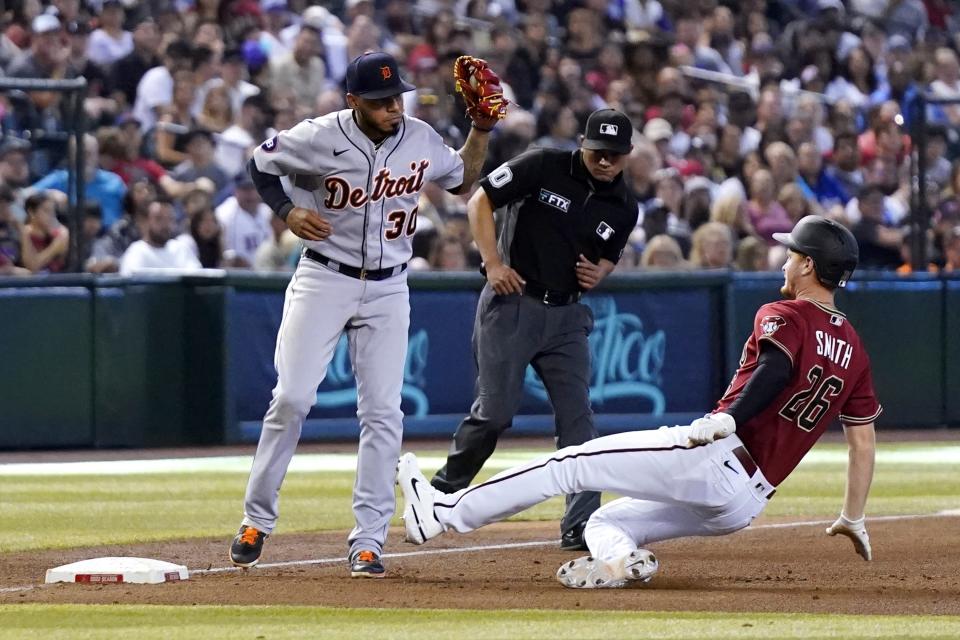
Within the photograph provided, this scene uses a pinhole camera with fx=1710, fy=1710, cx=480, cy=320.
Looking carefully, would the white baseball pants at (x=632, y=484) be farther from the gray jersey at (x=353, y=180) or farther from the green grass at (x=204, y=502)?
the green grass at (x=204, y=502)

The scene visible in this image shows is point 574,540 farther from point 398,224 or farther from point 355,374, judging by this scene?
point 398,224

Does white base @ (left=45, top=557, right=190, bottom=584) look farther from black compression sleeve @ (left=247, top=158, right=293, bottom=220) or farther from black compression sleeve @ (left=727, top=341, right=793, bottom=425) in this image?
black compression sleeve @ (left=727, top=341, right=793, bottom=425)

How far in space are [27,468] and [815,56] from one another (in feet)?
38.7

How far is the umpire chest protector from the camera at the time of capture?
7609 millimetres

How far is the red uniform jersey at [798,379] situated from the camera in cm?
596

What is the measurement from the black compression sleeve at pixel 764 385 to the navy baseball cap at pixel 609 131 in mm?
1727

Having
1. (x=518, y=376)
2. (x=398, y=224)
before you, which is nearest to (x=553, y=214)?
(x=518, y=376)

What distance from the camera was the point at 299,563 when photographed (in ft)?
23.2

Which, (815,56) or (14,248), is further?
(815,56)

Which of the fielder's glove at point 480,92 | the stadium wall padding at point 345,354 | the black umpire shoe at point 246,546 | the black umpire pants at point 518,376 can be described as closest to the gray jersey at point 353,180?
the fielder's glove at point 480,92

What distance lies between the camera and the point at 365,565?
649 centimetres

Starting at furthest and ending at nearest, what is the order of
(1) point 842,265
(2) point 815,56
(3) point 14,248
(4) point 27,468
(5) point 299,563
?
(2) point 815,56 → (3) point 14,248 → (4) point 27,468 → (5) point 299,563 → (1) point 842,265

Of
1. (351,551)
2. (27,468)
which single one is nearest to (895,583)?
(351,551)

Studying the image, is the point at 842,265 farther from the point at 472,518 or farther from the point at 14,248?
the point at 14,248
